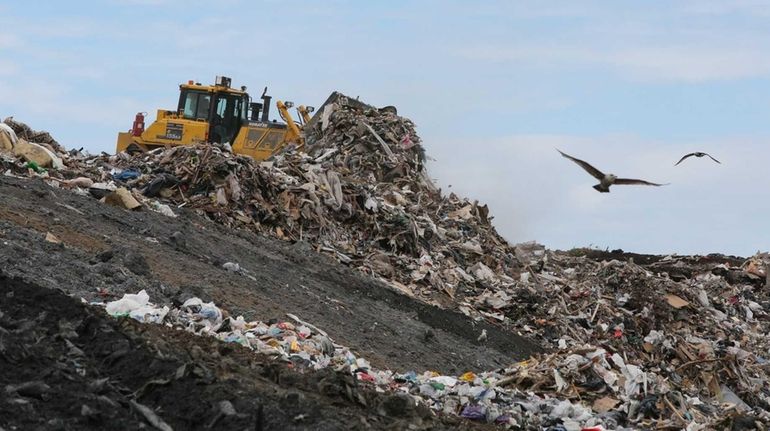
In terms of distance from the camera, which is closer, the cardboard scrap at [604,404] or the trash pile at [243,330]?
the trash pile at [243,330]

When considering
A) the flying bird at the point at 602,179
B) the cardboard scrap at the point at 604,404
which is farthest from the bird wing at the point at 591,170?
the cardboard scrap at the point at 604,404

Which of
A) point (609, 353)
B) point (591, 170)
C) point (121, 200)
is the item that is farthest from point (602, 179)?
point (121, 200)

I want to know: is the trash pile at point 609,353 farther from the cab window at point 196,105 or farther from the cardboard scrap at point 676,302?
the cab window at point 196,105

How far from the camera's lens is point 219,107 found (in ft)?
82.9

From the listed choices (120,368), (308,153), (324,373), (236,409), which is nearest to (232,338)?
(324,373)

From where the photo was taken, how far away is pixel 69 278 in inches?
436

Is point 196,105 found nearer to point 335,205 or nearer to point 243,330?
point 335,205

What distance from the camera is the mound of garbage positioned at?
17.4 metres

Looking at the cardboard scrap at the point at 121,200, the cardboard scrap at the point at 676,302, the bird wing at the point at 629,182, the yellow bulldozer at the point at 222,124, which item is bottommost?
the cardboard scrap at the point at 676,302

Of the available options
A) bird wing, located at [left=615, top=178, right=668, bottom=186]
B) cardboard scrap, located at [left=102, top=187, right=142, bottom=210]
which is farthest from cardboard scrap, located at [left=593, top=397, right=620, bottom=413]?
cardboard scrap, located at [left=102, top=187, right=142, bottom=210]

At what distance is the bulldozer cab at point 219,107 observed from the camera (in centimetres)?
2517

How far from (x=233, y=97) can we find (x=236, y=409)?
1878 centimetres

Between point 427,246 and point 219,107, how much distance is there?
7.06m

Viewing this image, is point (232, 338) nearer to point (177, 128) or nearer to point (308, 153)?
point (308, 153)
